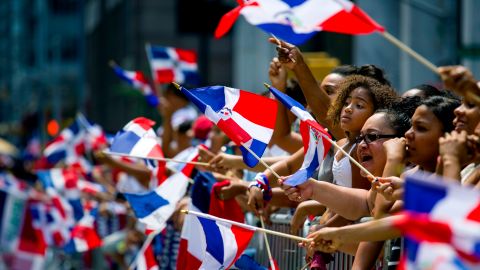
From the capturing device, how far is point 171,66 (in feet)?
49.3

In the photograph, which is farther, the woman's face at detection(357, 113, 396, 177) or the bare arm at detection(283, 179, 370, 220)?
the woman's face at detection(357, 113, 396, 177)

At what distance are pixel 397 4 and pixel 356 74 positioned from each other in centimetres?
1077

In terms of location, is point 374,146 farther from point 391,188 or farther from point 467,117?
point 467,117

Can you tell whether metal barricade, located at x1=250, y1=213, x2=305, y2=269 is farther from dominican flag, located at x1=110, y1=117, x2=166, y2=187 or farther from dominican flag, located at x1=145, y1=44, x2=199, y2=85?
dominican flag, located at x1=145, y1=44, x2=199, y2=85

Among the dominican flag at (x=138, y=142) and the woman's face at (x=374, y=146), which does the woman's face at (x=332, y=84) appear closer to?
the woman's face at (x=374, y=146)

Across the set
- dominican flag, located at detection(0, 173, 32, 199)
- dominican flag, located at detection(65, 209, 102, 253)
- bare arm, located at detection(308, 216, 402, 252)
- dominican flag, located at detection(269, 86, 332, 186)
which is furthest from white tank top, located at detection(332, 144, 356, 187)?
dominican flag, located at detection(0, 173, 32, 199)

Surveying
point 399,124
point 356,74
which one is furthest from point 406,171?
point 356,74

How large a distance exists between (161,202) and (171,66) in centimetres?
532

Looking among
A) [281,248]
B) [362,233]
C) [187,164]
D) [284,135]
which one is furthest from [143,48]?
[362,233]

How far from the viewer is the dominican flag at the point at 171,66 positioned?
14.9 metres

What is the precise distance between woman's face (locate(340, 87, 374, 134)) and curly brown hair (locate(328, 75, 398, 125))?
0.03 meters

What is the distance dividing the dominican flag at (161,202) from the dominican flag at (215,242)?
1326 millimetres

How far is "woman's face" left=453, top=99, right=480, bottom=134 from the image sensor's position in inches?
218

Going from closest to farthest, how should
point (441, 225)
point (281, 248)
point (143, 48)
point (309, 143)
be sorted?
point (441, 225) → point (309, 143) → point (281, 248) → point (143, 48)
